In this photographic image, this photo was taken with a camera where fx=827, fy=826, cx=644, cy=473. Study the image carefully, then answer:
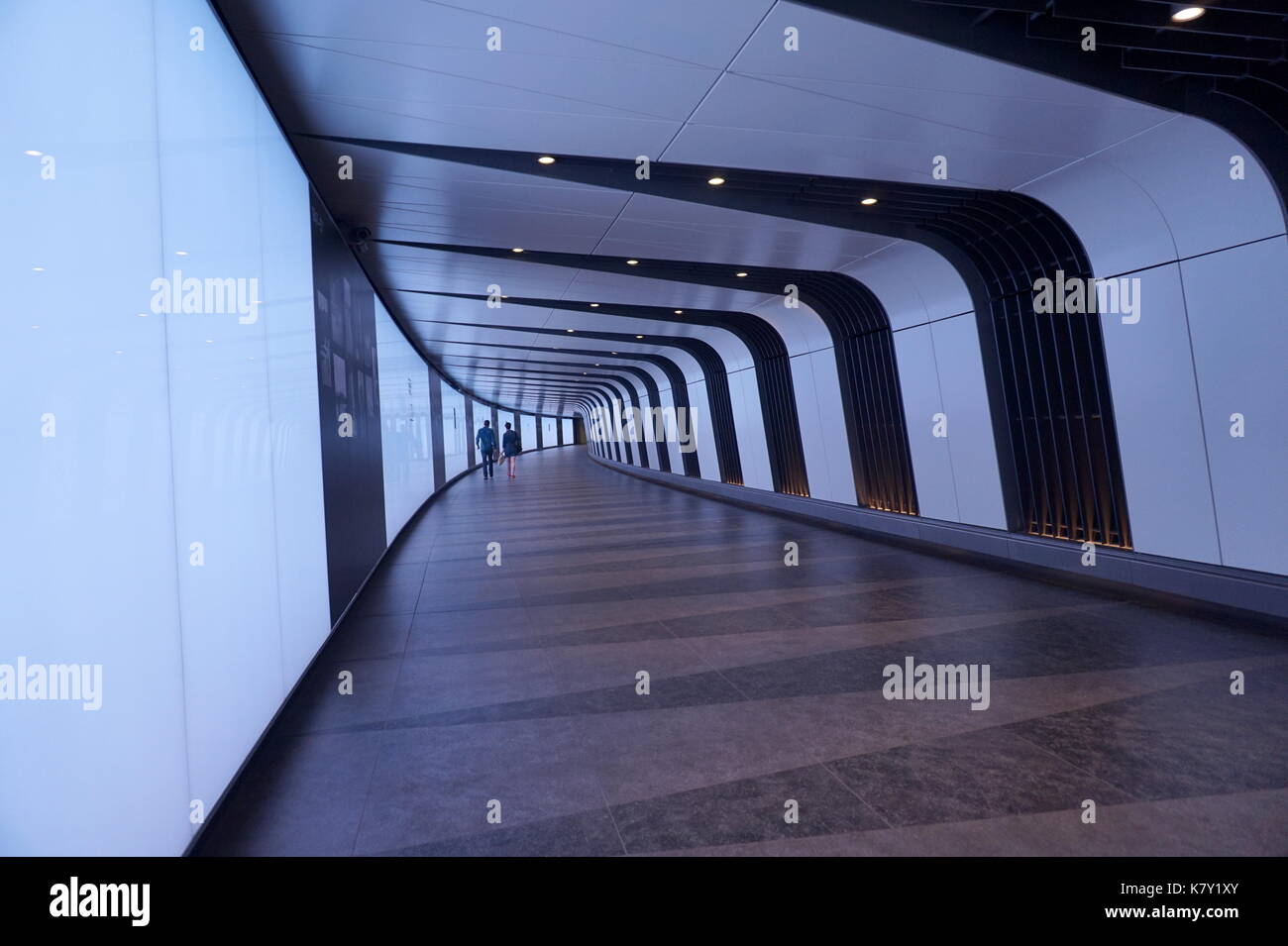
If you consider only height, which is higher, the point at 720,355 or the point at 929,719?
the point at 720,355

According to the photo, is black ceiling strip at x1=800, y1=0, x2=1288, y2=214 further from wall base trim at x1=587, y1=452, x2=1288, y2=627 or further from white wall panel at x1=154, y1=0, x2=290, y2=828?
white wall panel at x1=154, y1=0, x2=290, y2=828

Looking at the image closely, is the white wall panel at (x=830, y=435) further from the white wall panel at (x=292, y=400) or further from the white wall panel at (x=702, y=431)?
the white wall panel at (x=292, y=400)

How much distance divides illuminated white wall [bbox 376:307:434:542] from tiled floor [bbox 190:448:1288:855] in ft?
15.2

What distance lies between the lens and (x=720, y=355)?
22.2 metres

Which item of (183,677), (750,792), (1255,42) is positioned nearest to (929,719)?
(750,792)

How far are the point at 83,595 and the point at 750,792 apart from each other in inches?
116

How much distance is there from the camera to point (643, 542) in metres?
13.5

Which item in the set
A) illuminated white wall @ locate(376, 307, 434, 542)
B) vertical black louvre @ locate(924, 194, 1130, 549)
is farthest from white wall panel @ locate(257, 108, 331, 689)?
vertical black louvre @ locate(924, 194, 1130, 549)

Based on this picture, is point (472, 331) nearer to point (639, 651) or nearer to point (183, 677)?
point (639, 651)

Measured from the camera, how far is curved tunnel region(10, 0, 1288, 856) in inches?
114

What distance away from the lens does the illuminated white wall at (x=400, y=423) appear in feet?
42.9

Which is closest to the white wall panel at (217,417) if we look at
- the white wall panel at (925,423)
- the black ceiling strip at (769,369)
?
the white wall panel at (925,423)

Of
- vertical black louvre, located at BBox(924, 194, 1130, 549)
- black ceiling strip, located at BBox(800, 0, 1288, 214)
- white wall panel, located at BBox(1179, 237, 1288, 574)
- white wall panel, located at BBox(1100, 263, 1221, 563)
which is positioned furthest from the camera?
vertical black louvre, located at BBox(924, 194, 1130, 549)

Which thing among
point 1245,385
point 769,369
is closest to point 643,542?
point 769,369
